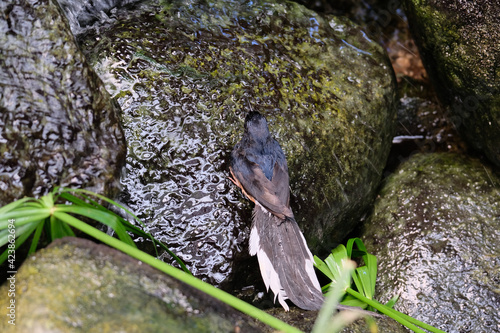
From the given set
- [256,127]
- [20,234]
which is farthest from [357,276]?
[20,234]

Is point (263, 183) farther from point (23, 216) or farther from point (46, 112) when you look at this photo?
point (23, 216)

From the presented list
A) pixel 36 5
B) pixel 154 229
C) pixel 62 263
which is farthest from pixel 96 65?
pixel 62 263

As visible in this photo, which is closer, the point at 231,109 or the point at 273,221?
the point at 273,221

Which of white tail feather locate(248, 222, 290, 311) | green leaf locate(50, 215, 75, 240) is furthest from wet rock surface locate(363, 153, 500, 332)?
green leaf locate(50, 215, 75, 240)

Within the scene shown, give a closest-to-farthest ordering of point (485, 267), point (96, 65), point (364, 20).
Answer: point (96, 65) → point (485, 267) → point (364, 20)

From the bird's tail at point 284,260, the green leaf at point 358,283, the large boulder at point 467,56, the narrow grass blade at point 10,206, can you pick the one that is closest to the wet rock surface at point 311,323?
the bird's tail at point 284,260

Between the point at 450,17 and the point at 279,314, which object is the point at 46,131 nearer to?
the point at 279,314
